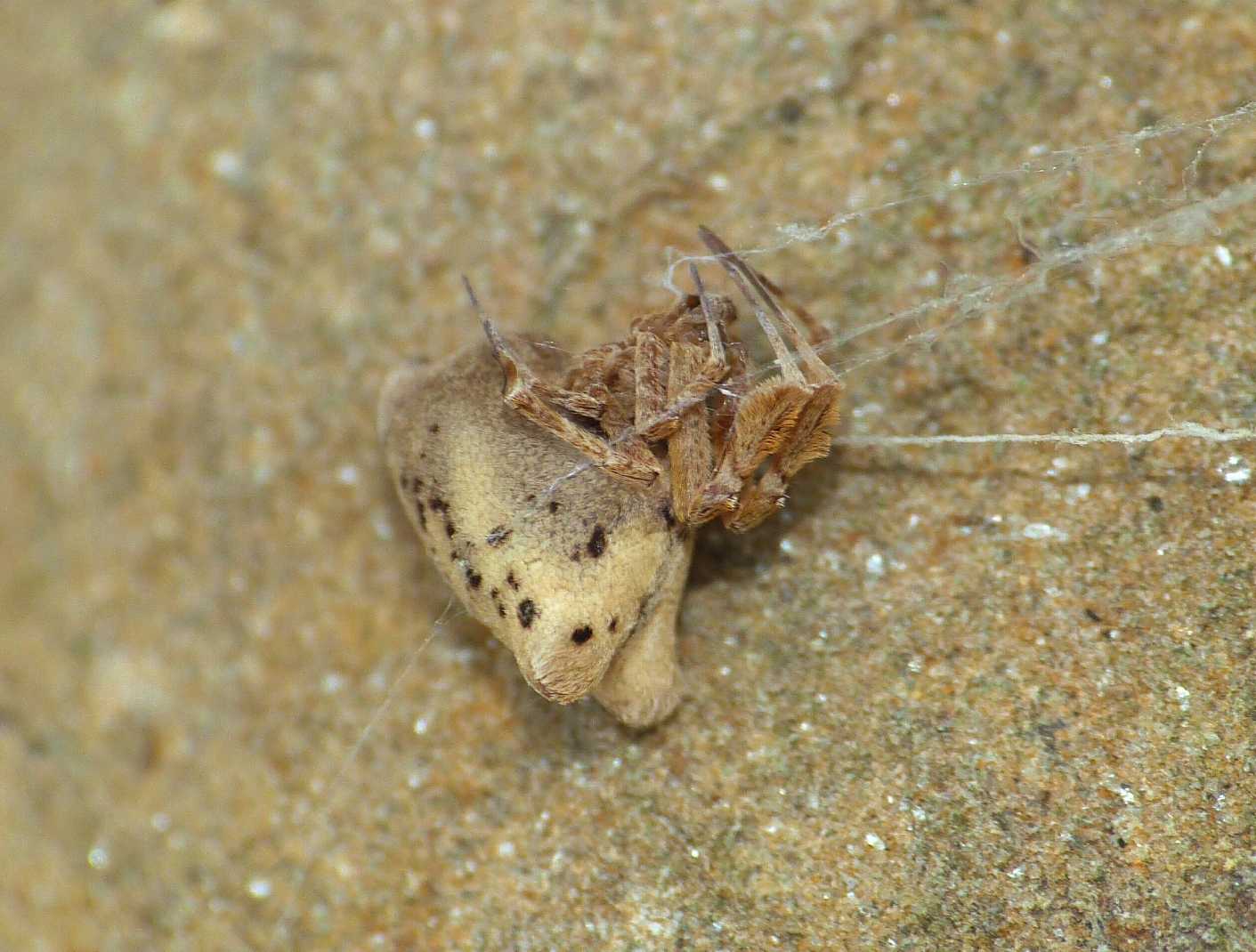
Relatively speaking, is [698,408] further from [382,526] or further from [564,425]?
[382,526]

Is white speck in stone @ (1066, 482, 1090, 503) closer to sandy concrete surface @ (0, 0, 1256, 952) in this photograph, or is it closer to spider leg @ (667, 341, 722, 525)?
sandy concrete surface @ (0, 0, 1256, 952)

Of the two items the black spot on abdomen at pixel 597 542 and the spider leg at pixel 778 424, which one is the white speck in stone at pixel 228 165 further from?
the black spot on abdomen at pixel 597 542

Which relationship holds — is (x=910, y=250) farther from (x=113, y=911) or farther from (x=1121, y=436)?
(x=113, y=911)

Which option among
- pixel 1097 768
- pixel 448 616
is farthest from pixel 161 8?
pixel 1097 768

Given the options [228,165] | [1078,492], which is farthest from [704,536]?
[228,165]

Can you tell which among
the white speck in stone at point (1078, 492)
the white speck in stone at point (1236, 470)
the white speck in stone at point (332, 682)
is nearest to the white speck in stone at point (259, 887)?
the white speck in stone at point (332, 682)

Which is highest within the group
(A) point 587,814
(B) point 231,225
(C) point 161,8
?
(C) point 161,8
